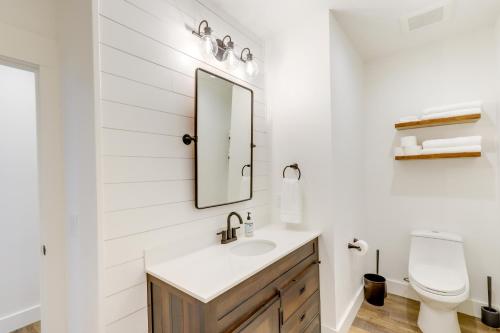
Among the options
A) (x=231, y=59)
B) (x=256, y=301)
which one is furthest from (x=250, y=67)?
(x=256, y=301)

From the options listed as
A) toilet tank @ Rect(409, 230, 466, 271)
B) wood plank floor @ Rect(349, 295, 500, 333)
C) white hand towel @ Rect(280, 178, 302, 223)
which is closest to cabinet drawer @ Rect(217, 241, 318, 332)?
white hand towel @ Rect(280, 178, 302, 223)

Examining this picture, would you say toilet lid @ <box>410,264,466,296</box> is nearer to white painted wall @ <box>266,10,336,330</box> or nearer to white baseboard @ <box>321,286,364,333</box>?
white baseboard @ <box>321,286,364,333</box>

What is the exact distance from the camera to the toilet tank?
6.85 ft

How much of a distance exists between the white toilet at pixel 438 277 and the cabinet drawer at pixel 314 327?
0.81 meters

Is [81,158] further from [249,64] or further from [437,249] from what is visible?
[437,249]

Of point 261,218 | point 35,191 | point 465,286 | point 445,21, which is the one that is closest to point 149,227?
point 261,218

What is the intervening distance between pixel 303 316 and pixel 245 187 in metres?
0.98

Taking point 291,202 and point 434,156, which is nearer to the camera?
point 291,202

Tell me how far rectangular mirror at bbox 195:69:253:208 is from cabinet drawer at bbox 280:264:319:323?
0.69 metres

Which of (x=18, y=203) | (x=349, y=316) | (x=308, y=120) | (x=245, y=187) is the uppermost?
(x=308, y=120)

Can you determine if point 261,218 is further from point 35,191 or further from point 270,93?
point 35,191

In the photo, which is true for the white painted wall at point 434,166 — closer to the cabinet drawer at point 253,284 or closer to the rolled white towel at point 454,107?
the rolled white towel at point 454,107

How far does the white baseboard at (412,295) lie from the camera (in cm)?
212

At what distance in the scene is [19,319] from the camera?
2.08 metres
